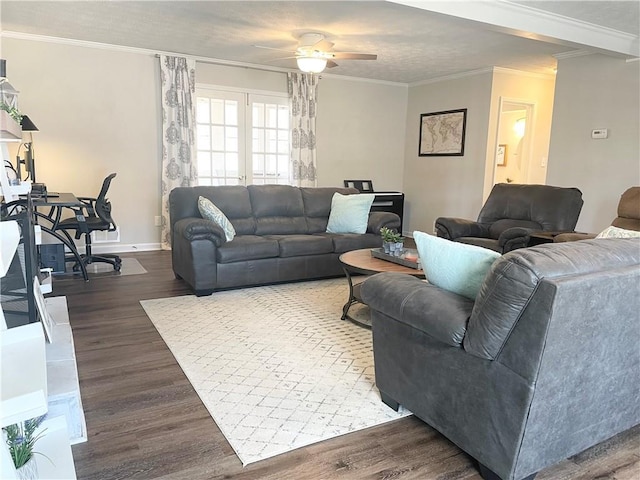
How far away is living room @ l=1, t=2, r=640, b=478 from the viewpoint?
506 centimetres

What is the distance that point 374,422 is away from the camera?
2158 millimetres

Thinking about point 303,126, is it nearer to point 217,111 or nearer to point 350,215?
point 217,111

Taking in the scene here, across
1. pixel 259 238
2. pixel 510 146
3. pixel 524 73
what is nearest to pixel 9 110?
pixel 259 238

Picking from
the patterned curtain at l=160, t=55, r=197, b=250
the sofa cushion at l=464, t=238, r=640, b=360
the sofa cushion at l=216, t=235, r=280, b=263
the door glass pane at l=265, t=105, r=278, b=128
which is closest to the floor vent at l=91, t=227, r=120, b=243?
the patterned curtain at l=160, t=55, r=197, b=250

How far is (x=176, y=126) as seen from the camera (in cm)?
593

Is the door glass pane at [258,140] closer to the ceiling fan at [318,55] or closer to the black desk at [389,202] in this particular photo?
the black desk at [389,202]

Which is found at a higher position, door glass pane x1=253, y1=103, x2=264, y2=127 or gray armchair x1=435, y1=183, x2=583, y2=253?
door glass pane x1=253, y1=103, x2=264, y2=127

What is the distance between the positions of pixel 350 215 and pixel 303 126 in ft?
7.93

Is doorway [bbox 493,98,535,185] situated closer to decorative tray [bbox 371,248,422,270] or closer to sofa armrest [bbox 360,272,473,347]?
decorative tray [bbox 371,248,422,270]

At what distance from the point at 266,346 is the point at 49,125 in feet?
13.9

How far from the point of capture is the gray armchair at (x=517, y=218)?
443 centimetres

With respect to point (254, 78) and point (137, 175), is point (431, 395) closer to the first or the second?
point (137, 175)

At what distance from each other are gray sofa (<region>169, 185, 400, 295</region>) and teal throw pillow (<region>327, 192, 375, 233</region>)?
0.11 meters

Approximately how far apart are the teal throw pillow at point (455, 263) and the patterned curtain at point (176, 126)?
4.60 metres
